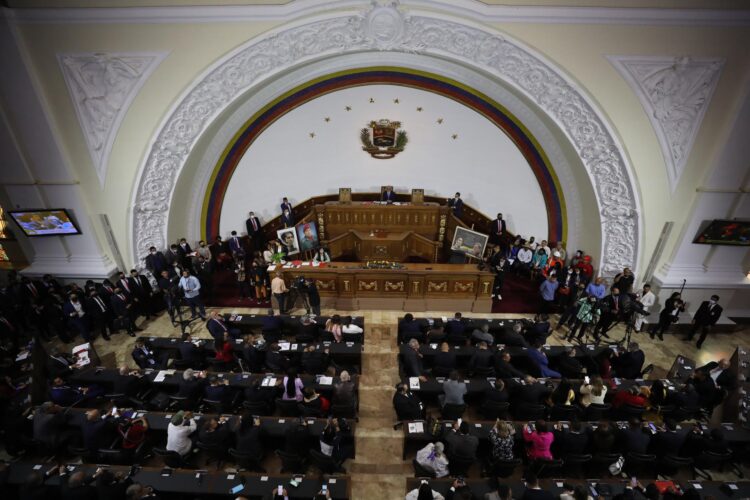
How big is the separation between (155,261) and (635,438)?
11.0 meters

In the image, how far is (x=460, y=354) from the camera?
754cm

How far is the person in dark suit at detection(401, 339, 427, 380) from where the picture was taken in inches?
276

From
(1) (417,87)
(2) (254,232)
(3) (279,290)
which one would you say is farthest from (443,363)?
(1) (417,87)

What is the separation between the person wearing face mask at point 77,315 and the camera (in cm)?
845

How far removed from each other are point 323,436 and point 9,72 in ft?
33.7

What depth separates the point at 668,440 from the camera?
225 inches

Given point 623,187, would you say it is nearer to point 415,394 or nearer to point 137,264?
point 415,394

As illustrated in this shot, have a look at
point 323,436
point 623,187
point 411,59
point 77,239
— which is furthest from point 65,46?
point 623,187

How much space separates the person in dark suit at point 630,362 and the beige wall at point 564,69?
12.6ft

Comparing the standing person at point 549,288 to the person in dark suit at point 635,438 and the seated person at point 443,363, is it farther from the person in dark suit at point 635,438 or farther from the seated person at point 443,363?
the person in dark suit at point 635,438

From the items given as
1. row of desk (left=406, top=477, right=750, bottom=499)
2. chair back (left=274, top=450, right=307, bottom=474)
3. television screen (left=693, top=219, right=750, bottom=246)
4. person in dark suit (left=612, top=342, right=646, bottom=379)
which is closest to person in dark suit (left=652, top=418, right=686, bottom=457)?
row of desk (left=406, top=477, right=750, bottom=499)

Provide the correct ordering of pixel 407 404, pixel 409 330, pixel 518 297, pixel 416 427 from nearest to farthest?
pixel 416 427 < pixel 407 404 < pixel 409 330 < pixel 518 297

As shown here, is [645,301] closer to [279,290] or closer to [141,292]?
[279,290]

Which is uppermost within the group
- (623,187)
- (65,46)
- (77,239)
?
(65,46)
